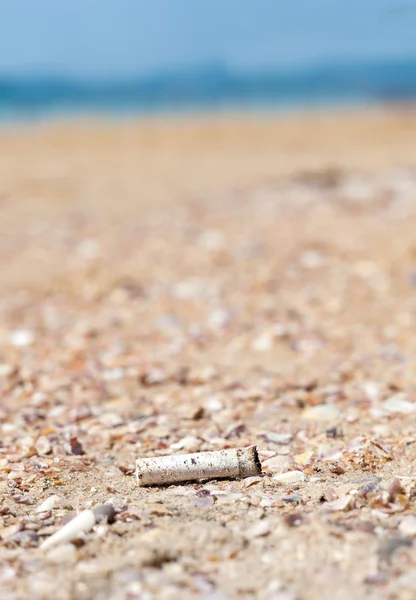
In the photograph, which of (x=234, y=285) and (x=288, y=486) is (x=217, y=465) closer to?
(x=288, y=486)

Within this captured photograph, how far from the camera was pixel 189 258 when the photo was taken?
7051 mm

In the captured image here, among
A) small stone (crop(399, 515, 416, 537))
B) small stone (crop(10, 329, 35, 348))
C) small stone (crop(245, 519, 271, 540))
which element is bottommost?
small stone (crop(399, 515, 416, 537))

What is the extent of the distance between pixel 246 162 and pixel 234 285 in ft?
28.5

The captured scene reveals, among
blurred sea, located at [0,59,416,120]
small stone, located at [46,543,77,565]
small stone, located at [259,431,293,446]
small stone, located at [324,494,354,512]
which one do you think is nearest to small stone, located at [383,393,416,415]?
small stone, located at [259,431,293,446]

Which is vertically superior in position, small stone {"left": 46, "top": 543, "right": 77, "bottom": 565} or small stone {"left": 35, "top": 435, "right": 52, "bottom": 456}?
small stone {"left": 35, "top": 435, "right": 52, "bottom": 456}

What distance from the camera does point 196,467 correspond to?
9.05ft

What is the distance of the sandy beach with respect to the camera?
2.17 m

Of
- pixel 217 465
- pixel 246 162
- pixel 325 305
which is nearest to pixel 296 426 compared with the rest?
pixel 217 465

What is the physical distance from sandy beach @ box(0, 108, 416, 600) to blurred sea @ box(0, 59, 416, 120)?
13.9 metres

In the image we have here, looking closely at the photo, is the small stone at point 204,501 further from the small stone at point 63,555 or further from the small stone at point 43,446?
the small stone at point 43,446

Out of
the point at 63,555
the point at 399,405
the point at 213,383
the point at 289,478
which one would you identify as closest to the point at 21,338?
the point at 213,383

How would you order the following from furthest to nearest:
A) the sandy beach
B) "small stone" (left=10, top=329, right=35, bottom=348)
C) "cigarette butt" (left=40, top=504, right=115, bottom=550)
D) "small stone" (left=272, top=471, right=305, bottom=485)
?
"small stone" (left=10, top=329, right=35, bottom=348) → "small stone" (left=272, top=471, right=305, bottom=485) → "cigarette butt" (left=40, top=504, right=115, bottom=550) → the sandy beach

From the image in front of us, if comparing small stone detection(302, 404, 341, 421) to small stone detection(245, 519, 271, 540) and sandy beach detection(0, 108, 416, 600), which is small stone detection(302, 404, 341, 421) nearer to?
sandy beach detection(0, 108, 416, 600)

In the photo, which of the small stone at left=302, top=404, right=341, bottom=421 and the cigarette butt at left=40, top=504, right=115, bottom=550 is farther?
the small stone at left=302, top=404, right=341, bottom=421
